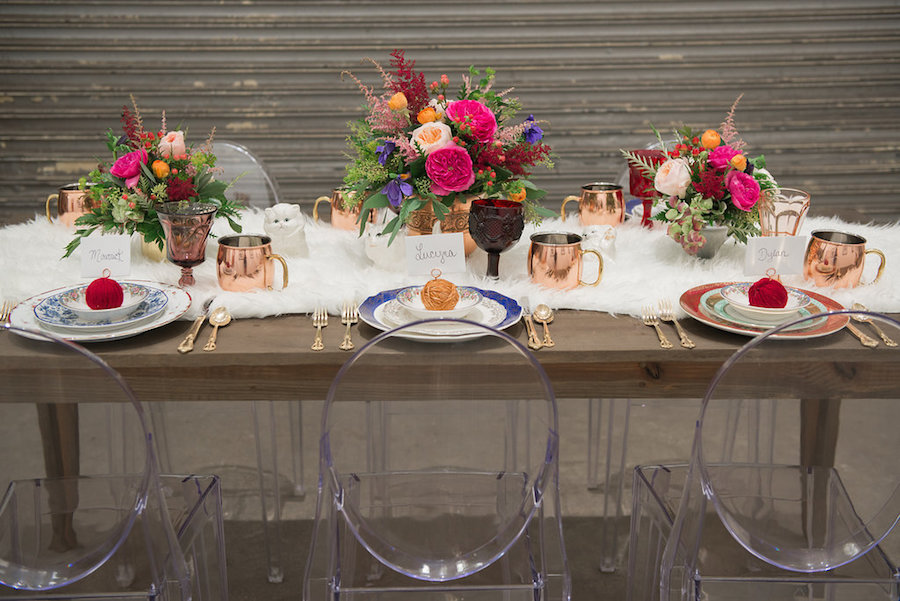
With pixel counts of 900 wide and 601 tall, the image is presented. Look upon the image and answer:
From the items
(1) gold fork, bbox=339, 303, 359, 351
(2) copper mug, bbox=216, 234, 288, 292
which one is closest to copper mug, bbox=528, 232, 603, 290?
(1) gold fork, bbox=339, 303, 359, 351

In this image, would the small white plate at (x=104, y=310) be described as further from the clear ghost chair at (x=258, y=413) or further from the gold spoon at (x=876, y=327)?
the gold spoon at (x=876, y=327)

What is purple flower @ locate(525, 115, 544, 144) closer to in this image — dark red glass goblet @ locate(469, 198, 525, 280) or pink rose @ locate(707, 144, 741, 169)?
dark red glass goblet @ locate(469, 198, 525, 280)

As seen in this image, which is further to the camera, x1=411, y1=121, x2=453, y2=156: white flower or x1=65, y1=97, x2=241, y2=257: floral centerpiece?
x1=65, y1=97, x2=241, y2=257: floral centerpiece

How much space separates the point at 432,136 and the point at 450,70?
2.07 metres

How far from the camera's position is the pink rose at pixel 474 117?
153 centimetres

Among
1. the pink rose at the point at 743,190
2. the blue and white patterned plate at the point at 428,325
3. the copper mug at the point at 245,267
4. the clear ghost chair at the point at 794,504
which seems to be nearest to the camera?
the clear ghost chair at the point at 794,504

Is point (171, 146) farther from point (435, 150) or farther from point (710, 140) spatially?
point (710, 140)

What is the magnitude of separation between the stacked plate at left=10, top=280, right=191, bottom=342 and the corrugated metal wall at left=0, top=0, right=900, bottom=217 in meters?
2.15

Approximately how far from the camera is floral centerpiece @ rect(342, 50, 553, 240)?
1.52 meters

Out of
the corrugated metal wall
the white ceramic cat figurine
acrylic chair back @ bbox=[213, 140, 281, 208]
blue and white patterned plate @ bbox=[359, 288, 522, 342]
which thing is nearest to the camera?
blue and white patterned plate @ bbox=[359, 288, 522, 342]

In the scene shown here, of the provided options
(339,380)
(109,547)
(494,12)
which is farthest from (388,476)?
(494,12)

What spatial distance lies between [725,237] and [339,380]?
3.34 ft

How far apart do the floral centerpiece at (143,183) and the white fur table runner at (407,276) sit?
0.09m

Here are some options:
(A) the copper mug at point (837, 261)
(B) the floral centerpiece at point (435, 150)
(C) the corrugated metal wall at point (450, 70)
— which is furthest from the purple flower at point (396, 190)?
(C) the corrugated metal wall at point (450, 70)
